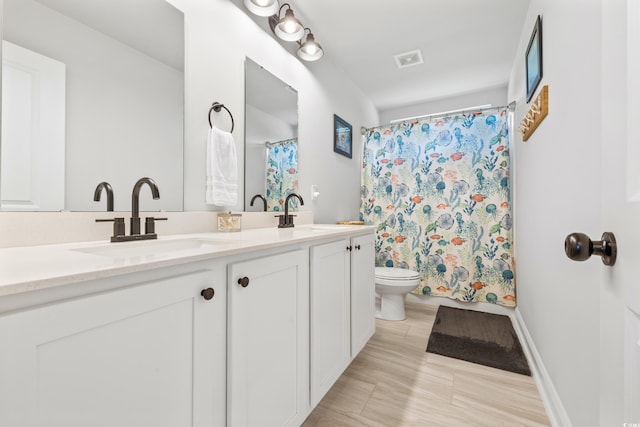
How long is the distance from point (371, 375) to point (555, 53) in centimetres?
193

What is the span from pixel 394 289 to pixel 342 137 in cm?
152

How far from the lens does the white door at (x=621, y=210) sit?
0.43 meters

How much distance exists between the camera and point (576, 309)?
1.04 meters

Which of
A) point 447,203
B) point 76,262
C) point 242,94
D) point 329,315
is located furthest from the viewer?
point 447,203

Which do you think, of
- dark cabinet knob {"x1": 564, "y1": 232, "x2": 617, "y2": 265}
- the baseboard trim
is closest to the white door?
dark cabinet knob {"x1": 564, "y1": 232, "x2": 617, "y2": 265}

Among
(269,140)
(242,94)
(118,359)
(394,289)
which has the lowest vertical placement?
(394,289)

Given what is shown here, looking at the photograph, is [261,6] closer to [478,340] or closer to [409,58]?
[409,58]

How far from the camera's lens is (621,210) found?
47cm

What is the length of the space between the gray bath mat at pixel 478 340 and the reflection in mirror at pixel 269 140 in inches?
60.2

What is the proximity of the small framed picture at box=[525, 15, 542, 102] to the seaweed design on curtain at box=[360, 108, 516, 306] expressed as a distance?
2.45ft

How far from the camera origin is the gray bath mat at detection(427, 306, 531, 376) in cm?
176

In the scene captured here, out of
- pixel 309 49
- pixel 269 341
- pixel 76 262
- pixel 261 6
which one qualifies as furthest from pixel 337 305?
pixel 309 49

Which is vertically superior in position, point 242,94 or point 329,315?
point 242,94

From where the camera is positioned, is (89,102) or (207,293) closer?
(207,293)
